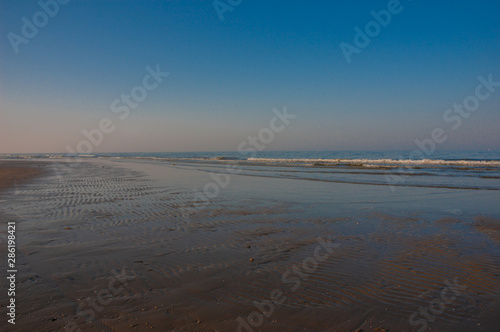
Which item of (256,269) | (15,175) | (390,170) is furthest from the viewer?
(390,170)

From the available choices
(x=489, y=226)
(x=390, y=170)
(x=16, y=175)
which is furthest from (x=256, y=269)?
(x=390, y=170)

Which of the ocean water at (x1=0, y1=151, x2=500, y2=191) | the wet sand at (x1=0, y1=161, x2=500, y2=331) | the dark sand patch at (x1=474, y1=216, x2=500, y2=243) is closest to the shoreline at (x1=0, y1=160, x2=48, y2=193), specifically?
the wet sand at (x1=0, y1=161, x2=500, y2=331)

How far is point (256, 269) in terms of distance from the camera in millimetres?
5496

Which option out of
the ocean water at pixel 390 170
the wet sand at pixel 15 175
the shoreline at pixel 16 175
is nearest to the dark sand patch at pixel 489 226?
the ocean water at pixel 390 170

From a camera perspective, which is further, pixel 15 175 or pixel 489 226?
pixel 15 175

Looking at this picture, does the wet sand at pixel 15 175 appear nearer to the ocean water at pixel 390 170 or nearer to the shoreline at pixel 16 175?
the shoreline at pixel 16 175

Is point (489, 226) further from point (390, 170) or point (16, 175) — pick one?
point (16, 175)

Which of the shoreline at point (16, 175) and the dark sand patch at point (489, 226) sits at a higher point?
the shoreline at point (16, 175)

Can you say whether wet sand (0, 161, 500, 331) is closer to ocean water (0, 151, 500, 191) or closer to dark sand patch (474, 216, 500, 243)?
dark sand patch (474, 216, 500, 243)

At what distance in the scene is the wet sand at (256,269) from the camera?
3.87 m

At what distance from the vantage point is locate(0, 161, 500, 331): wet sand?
387cm

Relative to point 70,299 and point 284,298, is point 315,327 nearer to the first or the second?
point 284,298

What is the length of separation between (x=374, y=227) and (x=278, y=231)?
292cm

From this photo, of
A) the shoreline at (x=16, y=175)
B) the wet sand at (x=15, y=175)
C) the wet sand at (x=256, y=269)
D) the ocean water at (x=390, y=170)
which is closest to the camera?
the wet sand at (x=256, y=269)
